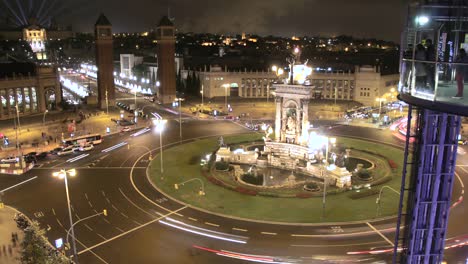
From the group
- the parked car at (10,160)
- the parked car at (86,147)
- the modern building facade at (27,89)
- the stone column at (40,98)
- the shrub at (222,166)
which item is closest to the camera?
the shrub at (222,166)

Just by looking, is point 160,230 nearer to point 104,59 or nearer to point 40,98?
point 40,98

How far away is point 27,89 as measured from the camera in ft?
362

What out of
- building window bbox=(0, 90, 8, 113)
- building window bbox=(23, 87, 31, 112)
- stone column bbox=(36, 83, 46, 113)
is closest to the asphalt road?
building window bbox=(0, 90, 8, 113)

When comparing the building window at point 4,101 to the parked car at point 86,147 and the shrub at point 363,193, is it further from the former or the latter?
the shrub at point 363,193

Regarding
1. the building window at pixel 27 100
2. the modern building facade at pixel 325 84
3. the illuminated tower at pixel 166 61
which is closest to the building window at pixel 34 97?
the building window at pixel 27 100

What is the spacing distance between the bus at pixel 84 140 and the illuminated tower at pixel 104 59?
39.8 meters

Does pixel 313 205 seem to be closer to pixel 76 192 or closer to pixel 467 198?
pixel 467 198

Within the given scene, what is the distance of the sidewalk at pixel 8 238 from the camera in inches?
1475

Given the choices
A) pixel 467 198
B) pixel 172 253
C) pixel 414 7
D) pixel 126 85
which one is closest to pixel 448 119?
pixel 414 7

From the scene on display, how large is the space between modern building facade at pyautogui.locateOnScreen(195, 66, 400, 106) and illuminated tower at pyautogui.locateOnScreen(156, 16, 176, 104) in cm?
1013

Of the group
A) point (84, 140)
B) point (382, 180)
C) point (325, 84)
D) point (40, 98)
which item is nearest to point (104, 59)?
point (40, 98)

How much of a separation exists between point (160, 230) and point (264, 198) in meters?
14.6

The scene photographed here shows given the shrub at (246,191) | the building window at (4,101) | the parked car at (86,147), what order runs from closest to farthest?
the shrub at (246,191) → the parked car at (86,147) → the building window at (4,101)

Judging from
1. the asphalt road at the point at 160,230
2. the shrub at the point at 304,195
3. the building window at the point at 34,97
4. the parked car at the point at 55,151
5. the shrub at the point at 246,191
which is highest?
the building window at the point at 34,97
